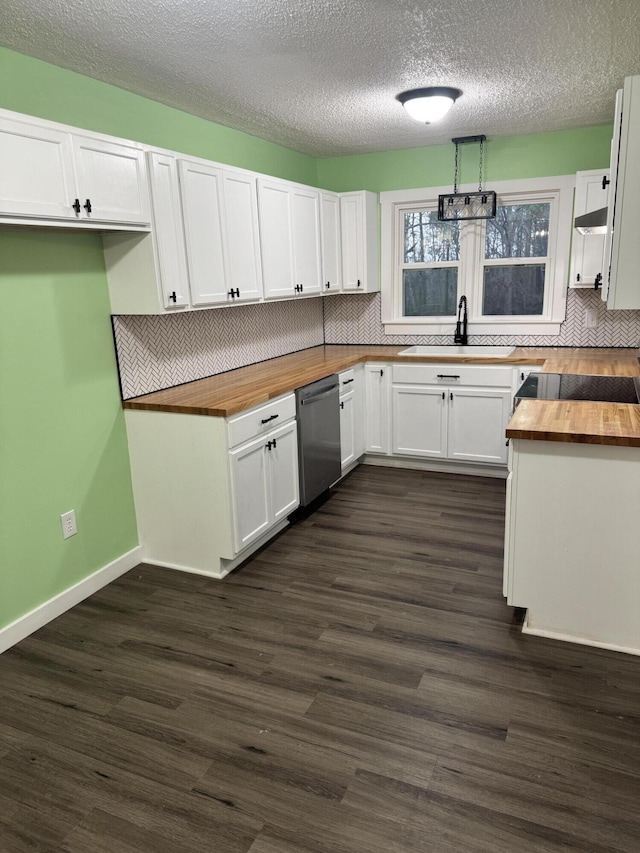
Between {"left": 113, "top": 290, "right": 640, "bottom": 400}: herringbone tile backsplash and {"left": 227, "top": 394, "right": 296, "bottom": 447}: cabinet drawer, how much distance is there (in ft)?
2.04

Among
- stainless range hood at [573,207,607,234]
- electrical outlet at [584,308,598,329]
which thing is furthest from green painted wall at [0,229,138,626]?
electrical outlet at [584,308,598,329]

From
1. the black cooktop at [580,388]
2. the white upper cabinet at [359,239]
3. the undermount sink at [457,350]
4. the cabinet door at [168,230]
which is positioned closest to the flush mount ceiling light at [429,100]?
the cabinet door at [168,230]

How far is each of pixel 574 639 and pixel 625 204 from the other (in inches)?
69.1

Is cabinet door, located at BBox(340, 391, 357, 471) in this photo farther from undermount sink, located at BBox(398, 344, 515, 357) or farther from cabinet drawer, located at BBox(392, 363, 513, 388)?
undermount sink, located at BBox(398, 344, 515, 357)

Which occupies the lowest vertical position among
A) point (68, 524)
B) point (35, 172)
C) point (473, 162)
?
point (68, 524)

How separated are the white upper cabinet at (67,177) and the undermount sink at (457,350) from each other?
2.55 meters

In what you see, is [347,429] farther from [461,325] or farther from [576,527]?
[576,527]

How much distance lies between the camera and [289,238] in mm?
4094

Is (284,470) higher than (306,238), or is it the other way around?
(306,238)

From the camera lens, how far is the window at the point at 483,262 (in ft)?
15.0

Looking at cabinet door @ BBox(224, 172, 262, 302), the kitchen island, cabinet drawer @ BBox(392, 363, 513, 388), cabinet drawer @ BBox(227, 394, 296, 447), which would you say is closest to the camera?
the kitchen island

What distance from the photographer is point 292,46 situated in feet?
8.27

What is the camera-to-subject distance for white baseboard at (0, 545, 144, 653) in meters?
2.64

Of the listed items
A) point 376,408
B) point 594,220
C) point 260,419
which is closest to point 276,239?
point 260,419
